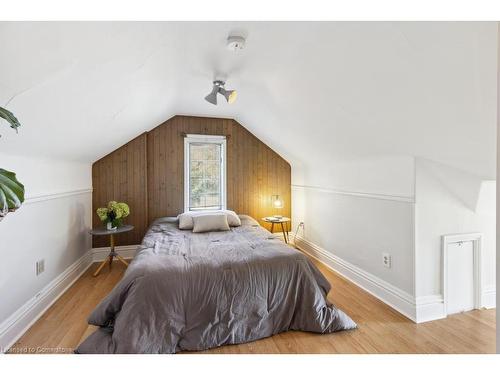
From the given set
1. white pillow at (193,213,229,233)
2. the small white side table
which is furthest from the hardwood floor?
the small white side table

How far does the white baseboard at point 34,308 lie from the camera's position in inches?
72.4

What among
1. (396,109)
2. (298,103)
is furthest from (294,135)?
(396,109)

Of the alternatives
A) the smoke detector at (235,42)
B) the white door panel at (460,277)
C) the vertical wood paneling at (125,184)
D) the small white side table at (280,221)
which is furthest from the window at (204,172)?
the white door panel at (460,277)

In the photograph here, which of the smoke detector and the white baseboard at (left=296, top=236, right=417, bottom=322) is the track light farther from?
the white baseboard at (left=296, top=236, right=417, bottom=322)

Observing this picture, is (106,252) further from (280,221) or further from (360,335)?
(360,335)

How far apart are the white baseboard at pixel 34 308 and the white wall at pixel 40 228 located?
0.03m

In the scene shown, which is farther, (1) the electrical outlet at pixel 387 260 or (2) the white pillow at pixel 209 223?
(2) the white pillow at pixel 209 223

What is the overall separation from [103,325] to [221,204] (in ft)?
8.58

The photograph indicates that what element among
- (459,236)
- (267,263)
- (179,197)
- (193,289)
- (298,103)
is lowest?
(193,289)

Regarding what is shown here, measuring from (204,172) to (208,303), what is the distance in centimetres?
264

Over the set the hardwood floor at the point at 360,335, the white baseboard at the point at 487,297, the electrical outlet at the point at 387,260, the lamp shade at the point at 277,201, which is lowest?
the hardwood floor at the point at 360,335

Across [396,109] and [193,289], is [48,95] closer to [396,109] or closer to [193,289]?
[193,289]

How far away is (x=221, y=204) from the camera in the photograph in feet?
14.0

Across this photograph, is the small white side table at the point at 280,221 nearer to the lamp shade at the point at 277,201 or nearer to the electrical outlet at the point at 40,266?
the lamp shade at the point at 277,201
